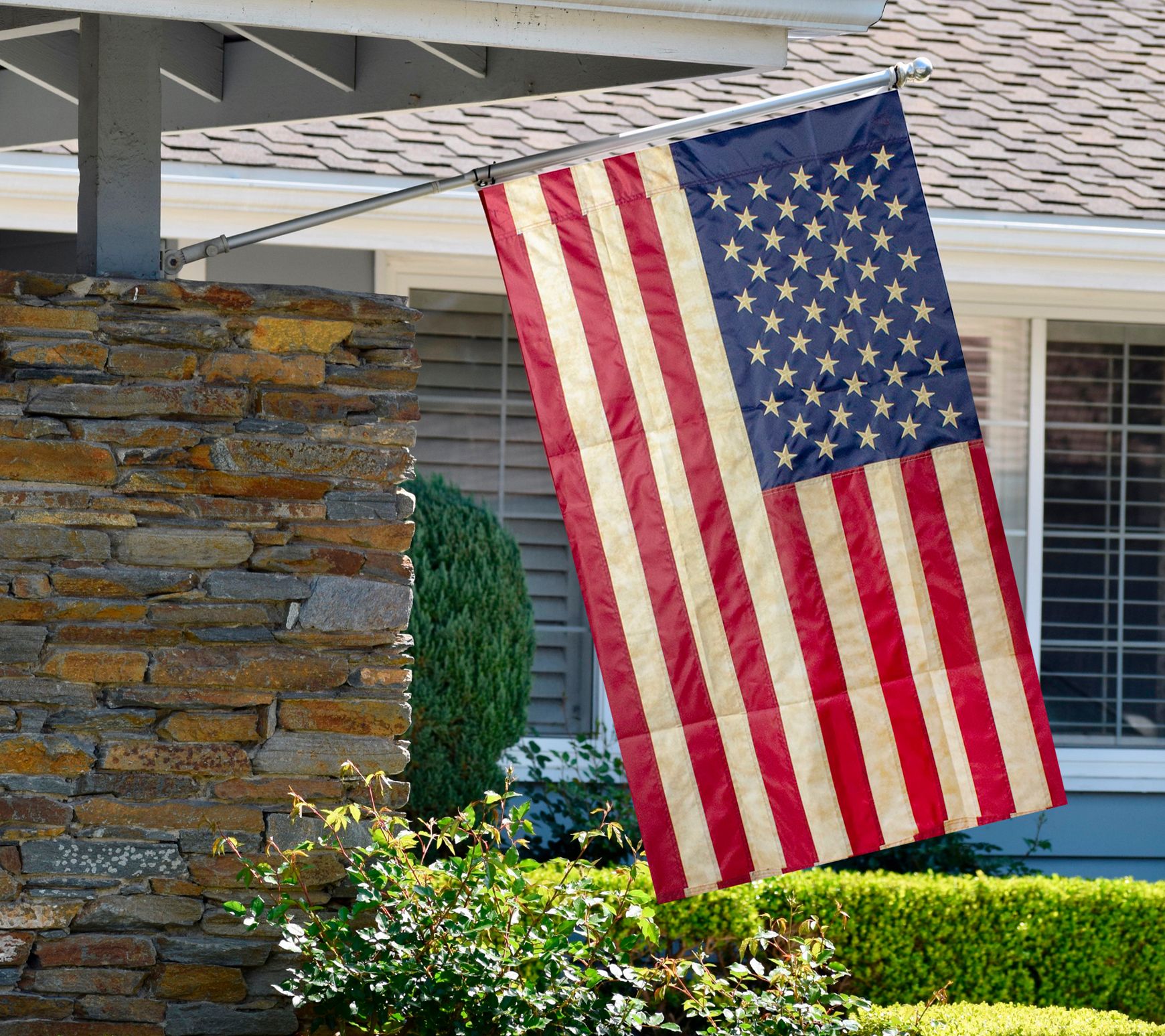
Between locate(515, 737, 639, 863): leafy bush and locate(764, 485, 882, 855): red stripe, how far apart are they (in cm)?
285

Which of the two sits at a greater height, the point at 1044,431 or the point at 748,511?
the point at 1044,431

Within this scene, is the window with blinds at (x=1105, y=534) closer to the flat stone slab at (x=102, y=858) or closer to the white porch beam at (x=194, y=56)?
the white porch beam at (x=194, y=56)

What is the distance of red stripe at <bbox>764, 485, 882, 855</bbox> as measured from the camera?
3.19 metres

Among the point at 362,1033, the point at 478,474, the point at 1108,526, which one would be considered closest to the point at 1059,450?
the point at 1108,526

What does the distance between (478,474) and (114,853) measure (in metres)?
3.91

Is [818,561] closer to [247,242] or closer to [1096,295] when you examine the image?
[247,242]

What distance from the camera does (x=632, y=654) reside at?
10.4 feet

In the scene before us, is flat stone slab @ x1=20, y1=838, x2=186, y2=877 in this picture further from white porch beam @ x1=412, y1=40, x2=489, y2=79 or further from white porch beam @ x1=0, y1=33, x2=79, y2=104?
white porch beam @ x1=0, y1=33, x2=79, y2=104

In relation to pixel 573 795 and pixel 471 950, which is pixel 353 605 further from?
pixel 573 795

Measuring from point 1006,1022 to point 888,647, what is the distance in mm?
1951

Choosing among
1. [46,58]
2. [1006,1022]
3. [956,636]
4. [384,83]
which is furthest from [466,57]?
[1006,1022]

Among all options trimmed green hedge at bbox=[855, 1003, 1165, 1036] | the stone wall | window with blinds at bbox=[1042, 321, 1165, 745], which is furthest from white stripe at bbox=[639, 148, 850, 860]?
window with blinds at bbox=[1042, 321, 1165, 745]

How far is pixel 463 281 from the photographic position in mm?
7051

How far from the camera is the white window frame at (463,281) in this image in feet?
22.5
